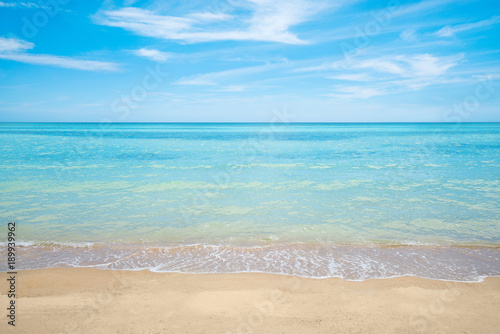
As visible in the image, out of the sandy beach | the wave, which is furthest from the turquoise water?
the sandy beach

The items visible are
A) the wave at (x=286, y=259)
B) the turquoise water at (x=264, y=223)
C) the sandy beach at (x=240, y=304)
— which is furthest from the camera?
the turquoise water at (x=264, y=223)

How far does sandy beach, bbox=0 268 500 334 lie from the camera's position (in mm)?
4371

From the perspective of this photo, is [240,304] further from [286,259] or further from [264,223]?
[264,223]

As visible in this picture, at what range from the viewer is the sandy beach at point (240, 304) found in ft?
14.3

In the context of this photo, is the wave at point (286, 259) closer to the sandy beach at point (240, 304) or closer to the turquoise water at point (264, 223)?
the turquoise water at point (264, 223)

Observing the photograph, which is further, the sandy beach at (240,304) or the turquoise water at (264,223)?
the turquoise water at (264,223)

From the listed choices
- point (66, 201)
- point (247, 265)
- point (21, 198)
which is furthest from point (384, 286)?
point (21, 198)

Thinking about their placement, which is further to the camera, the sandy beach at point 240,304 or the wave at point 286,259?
the wave at point 286,259

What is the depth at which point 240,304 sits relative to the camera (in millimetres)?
4938

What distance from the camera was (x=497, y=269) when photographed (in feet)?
20.6

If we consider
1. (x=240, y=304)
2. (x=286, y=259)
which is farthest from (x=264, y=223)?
(x=240, y=304)

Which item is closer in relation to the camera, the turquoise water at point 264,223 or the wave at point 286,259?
the wave at point 286,259

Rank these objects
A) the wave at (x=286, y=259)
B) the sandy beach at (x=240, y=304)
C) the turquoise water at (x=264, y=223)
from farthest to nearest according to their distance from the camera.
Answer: the turquoise water at (x=264, y=223) < the wave at (x=286, y=259) < the sandy beach at (x=240, y=304)

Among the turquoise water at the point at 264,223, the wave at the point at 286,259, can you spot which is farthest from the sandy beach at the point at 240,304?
the turquoise water at the point at 264,223
